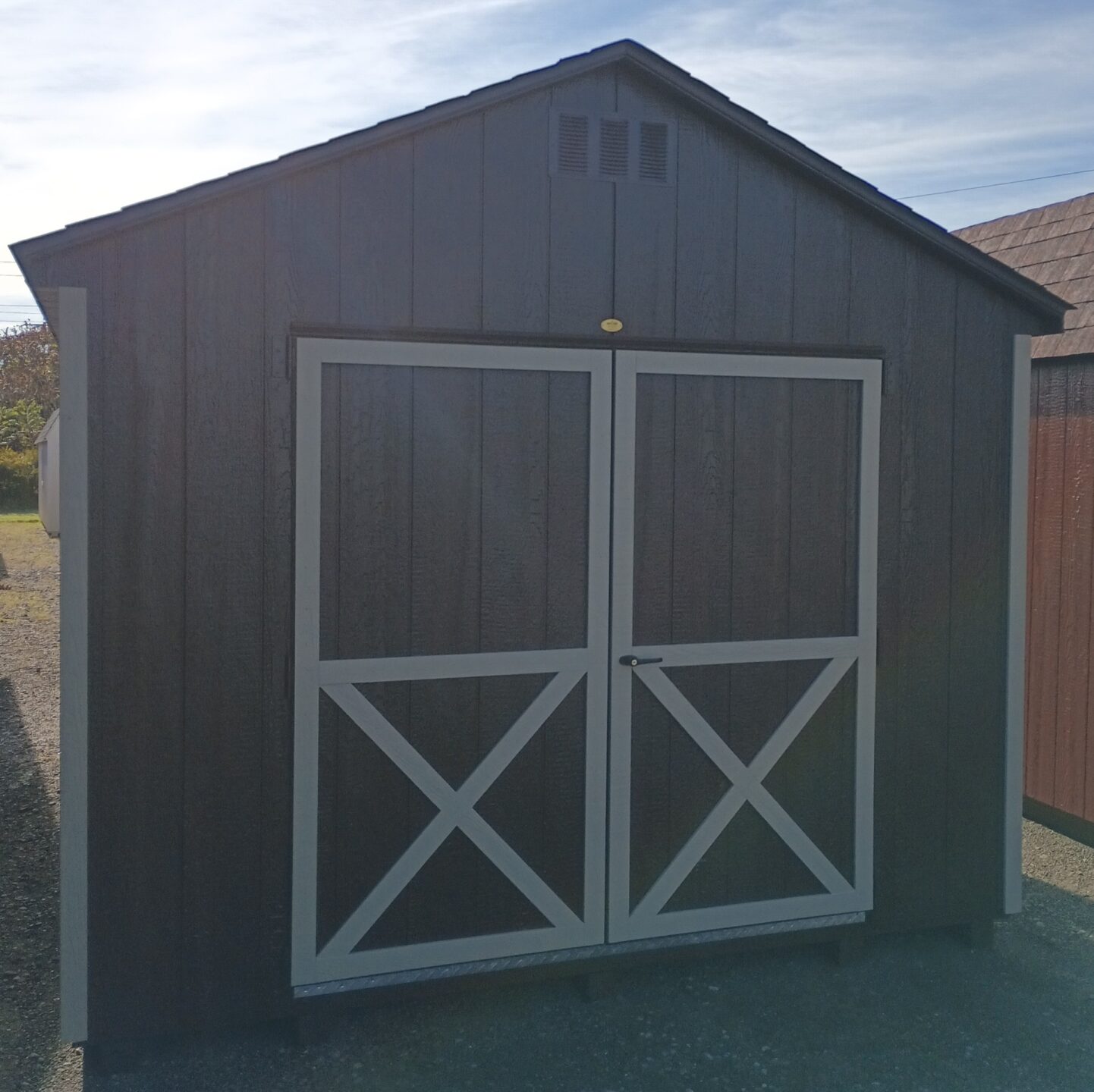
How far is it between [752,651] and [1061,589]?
9.15 feet

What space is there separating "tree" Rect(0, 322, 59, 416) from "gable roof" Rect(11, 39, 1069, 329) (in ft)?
107

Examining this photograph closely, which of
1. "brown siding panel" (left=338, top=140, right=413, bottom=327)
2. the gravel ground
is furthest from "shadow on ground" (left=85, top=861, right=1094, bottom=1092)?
"brown siding panel" (left=338, top=140, right=413, bottom=327)

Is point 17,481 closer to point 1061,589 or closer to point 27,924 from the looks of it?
point 27,924

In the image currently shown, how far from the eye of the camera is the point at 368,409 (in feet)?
13.3

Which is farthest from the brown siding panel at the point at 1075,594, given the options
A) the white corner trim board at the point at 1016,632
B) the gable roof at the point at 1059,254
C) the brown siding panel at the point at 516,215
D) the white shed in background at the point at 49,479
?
the white shed in background at the point at 49,479

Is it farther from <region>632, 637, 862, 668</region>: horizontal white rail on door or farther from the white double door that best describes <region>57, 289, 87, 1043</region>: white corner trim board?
<region>632, 637, 862, 668</region>: horizontal white rail on door

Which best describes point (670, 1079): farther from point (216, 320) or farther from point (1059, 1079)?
point (216, 320)

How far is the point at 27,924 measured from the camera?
502cm

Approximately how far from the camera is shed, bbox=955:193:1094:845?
6.30 meters

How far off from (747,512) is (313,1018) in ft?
7.86

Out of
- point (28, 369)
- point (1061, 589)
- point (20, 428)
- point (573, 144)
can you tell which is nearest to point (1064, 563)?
point (1061, 589)

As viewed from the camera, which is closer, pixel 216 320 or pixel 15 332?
pixel 216 320

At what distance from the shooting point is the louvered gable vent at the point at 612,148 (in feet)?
14.0

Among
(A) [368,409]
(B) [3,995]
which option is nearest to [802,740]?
(A) [368,409]
